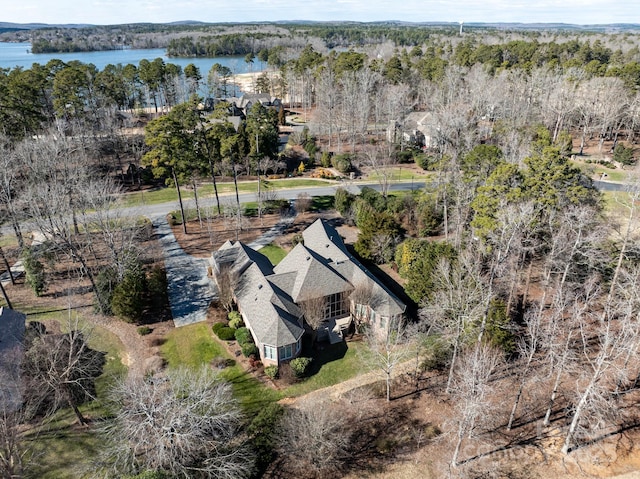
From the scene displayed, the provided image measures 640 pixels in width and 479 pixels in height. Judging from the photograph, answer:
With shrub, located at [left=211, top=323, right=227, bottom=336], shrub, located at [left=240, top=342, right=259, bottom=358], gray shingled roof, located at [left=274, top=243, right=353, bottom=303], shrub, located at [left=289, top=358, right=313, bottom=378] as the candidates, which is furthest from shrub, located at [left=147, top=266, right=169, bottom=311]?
shrub, located at [left=289, top=358, right=313, bottom=378]

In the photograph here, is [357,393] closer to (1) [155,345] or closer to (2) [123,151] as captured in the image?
(1) [155,345]

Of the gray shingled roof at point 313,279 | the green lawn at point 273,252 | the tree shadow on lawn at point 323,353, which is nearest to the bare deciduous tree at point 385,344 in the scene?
the tree shadow on lawn at point 323,353

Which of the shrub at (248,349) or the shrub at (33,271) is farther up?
the shrub at (33,271)

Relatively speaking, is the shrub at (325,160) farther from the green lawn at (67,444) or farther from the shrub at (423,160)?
the green lawn at (67,444)

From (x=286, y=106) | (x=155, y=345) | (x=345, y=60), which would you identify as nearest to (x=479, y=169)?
(x=155, y=345)

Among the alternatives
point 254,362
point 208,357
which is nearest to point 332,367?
point 254,362

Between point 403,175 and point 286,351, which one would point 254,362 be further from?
point 403,175
